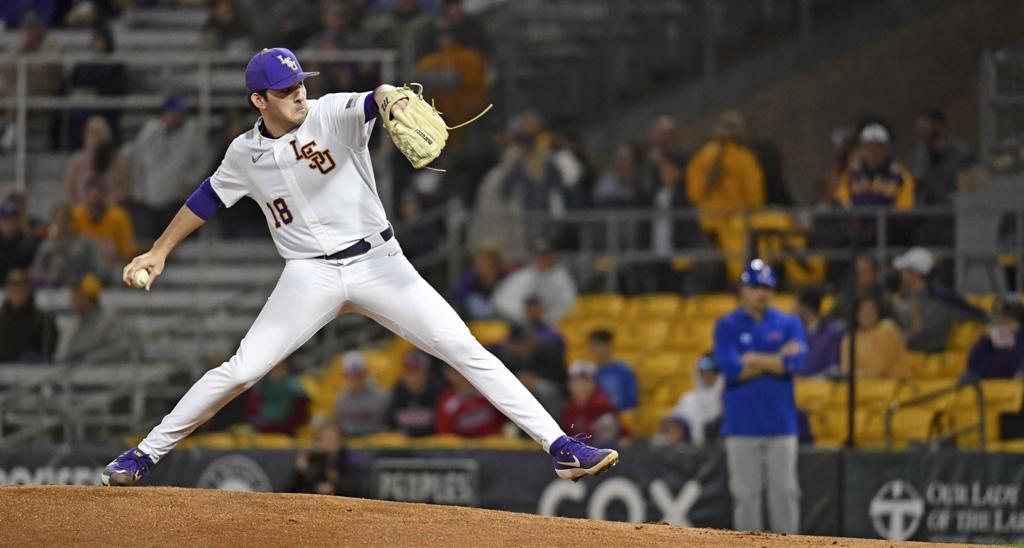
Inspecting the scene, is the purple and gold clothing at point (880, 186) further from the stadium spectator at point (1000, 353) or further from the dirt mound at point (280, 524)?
the dirt mound at point (280, 524)

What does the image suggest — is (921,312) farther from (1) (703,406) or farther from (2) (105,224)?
(2) (105,224)

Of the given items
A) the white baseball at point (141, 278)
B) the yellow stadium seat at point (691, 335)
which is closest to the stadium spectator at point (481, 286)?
the yellow stadium seat at point (691, 335)

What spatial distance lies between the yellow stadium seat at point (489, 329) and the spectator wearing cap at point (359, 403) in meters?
1.26

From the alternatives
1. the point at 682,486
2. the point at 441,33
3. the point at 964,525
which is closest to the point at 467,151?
the point at 441,33

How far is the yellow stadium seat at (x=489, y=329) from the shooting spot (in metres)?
15.1

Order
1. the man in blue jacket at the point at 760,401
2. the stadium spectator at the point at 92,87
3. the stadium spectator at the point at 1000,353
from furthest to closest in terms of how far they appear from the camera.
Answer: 1. the stadium spectator at the point at 92,87
2. the stadium spectator at the point at 1000,353
3. the man in blue jacket at the point at 760,401

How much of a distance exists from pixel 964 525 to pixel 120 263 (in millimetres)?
8205

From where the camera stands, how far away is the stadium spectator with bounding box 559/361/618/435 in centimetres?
1330

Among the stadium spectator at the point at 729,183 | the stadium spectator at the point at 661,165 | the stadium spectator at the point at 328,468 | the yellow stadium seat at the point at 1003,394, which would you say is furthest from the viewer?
the stadium spectator at the point at 661,165

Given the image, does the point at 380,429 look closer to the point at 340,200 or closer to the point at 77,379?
the point at 77,379

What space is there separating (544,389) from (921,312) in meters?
2.91

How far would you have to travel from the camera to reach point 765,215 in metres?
15.5

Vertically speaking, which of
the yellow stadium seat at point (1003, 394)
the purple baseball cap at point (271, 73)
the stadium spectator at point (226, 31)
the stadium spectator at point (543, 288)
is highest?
the stadium spectator at point (226, 31)

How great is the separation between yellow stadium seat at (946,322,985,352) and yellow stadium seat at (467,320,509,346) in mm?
3755
